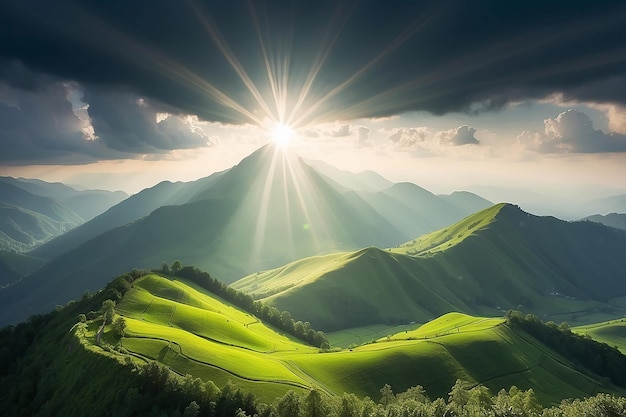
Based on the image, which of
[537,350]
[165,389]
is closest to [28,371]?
[165,389]

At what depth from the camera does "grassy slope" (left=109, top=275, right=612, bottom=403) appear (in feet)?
346

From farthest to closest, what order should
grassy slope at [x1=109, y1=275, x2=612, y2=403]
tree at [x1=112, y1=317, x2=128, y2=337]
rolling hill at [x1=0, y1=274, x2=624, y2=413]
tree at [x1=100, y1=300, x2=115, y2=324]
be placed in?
tree at [x1=100, y1=300, x2=115, y2=324], tree at [x1=112, y1=317, x2=128, y2=337], grassy slope at [x1=109, y1=275, x2=612, y2=403], rolling hill at [x1=0, y1=274, x2=624, y2=413]

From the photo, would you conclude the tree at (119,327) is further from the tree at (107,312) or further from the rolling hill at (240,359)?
the tree at (107,312)

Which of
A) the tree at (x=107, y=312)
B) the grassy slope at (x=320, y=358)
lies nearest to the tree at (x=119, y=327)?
the grassy slope at (x=320, y=358)

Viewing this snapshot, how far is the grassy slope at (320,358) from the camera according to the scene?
10544 centimetres

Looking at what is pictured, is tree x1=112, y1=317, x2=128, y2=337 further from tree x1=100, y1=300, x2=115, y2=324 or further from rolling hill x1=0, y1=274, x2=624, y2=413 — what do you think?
tree x1=100, y1=300, x2=115, y2=324

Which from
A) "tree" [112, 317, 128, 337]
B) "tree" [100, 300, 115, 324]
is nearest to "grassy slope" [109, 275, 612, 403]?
"tree" [112, 317, 128, 337]

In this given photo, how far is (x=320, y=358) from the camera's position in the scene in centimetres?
14112

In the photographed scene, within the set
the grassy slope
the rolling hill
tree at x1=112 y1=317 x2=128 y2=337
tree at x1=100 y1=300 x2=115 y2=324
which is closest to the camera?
the rolling hill

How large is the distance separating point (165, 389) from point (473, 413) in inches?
2517

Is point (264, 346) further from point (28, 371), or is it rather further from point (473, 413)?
point (473, 413)

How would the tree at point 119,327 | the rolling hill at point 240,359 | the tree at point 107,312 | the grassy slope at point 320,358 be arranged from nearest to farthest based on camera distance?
the rolling hill at point 240,359 → the grassy slope at point 320,358 → the tree at point 119,327 → the tree at point 107,312

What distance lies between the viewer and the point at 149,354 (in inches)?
4021

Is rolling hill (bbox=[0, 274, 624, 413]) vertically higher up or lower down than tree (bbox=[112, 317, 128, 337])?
lower down
